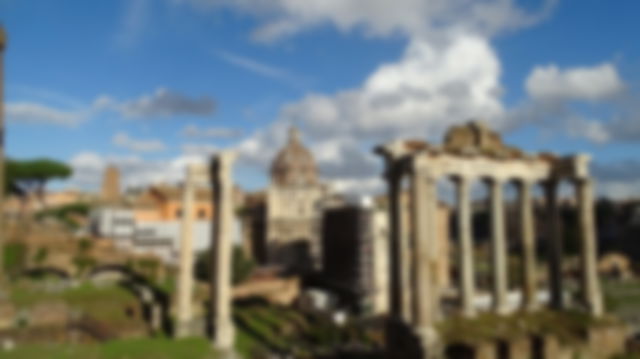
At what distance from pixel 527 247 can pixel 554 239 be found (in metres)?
1.51

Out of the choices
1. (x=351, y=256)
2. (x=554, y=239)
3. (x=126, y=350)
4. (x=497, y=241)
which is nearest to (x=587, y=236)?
(x=554, y=239)

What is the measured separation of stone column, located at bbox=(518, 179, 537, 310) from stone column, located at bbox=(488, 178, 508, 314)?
1.20 meters

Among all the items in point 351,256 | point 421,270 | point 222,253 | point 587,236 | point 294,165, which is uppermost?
point 294,165

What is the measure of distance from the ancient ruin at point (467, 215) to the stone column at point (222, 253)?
18.9ft

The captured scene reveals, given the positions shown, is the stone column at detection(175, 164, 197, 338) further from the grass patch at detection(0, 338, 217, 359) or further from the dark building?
the dark building

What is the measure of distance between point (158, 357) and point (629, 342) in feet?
51.3

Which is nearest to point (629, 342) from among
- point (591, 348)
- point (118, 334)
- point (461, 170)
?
point (591, 348)

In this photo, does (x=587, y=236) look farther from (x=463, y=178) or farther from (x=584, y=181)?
(x=463, y=178)

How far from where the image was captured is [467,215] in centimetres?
1781

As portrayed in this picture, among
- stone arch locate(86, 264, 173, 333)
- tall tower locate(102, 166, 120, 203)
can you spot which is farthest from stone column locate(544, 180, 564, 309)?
tall tower locate(102, 166, 120, 203)

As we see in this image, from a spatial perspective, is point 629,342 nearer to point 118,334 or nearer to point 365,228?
point 118,334

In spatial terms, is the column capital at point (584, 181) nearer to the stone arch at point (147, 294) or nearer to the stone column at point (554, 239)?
the stone column at point (554, 239)

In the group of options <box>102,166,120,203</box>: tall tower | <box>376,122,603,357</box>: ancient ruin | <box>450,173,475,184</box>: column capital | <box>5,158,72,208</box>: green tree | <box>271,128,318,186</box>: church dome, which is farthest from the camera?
<box>102,166,120,203</box>: tall tower

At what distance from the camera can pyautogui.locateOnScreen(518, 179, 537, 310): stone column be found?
734 inches
